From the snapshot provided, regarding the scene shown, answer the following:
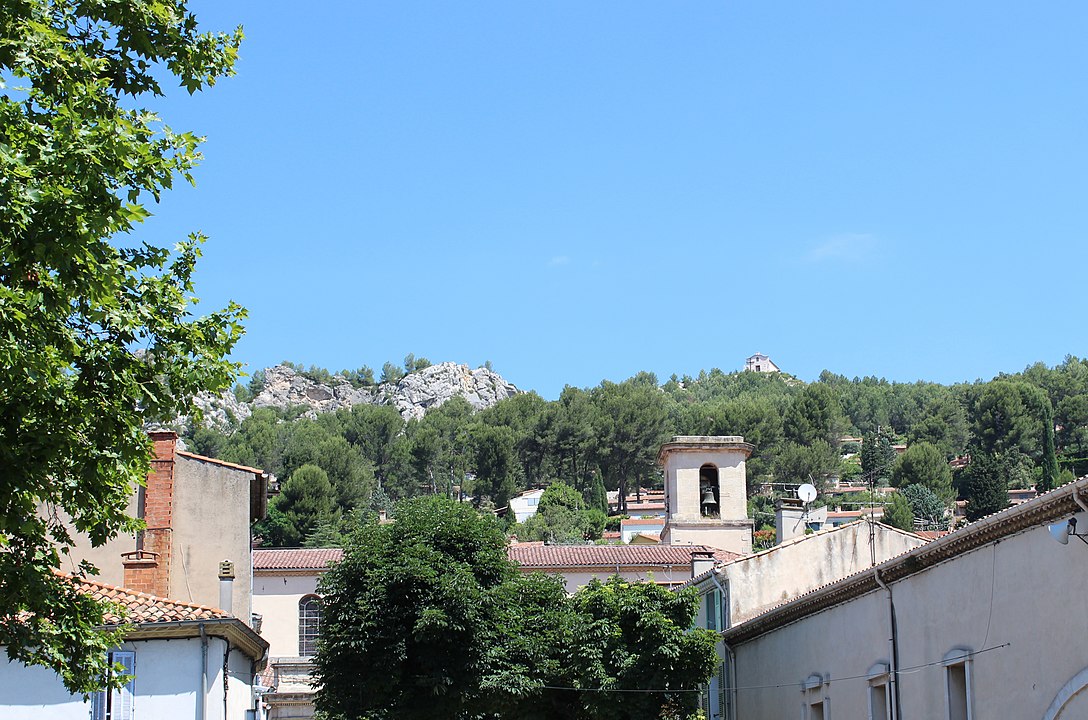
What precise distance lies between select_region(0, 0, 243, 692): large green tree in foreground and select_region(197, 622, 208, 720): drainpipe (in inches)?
406

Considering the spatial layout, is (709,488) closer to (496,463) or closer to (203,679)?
(203,679)

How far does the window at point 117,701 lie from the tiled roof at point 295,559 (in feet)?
95.0

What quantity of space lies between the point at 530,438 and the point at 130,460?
103725 mm

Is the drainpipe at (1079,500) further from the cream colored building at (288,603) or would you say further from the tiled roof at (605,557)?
the cream colored building at (288,603)

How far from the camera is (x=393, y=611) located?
34812 mm

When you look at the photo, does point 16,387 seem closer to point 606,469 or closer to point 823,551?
point 823,551

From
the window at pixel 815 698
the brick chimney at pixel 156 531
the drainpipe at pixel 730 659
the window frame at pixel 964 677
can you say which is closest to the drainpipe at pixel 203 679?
the brick chimney at pixel 156 531

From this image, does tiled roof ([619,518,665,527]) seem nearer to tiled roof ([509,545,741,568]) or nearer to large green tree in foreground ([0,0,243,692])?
tiled roof ([509,545,741,568])

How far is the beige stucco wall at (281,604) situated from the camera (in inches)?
2128

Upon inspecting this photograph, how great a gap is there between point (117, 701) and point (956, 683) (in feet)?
48.3

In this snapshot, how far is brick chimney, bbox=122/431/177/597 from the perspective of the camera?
3017cm

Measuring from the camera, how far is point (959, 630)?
22328 mm

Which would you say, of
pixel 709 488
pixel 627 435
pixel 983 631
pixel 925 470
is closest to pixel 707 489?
pixel 709 488

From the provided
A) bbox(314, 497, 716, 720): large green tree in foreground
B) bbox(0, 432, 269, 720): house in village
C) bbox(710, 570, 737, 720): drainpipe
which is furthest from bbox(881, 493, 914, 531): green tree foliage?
bbox(0, 432, 269, 720): house in village
